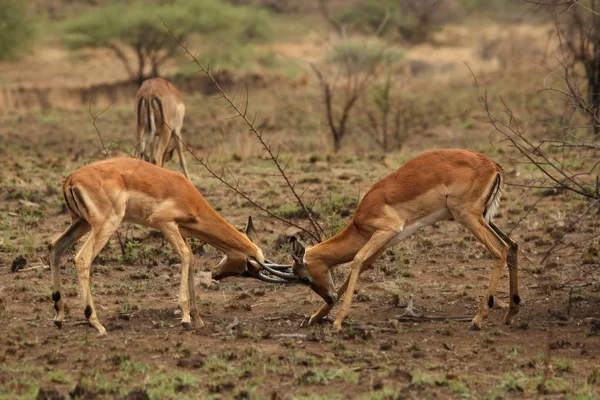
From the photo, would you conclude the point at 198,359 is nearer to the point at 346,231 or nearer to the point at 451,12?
the point at 346,231

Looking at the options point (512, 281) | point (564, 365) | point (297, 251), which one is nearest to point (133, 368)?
point (297, 251)

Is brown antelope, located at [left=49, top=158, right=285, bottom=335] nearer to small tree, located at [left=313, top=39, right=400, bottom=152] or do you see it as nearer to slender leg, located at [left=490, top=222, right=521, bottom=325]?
slender leg, located at [left=490, top=222, right=521, bottom=325]

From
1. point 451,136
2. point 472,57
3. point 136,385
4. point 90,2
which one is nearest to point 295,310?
point 136,385

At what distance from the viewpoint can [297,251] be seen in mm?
7148

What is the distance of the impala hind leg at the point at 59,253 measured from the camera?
6898 millimetres

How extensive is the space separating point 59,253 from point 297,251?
5.32 ft

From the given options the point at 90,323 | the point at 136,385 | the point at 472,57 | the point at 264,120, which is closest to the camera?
the point at 136,385

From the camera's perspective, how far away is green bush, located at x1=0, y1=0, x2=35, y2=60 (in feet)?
77.2

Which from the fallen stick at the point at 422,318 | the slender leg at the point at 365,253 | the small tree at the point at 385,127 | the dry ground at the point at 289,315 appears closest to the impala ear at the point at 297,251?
the slender leg at the point at 365,253

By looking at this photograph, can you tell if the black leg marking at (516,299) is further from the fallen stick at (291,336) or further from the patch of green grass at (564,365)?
the fallen stick at (291,336)

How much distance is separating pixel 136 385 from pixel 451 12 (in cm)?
2999

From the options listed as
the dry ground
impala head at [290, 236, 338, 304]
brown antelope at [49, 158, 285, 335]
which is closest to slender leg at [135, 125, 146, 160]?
the dry ground

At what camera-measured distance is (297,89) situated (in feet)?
72.2

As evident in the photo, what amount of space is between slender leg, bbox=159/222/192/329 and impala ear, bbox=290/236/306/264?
2.31 ft
